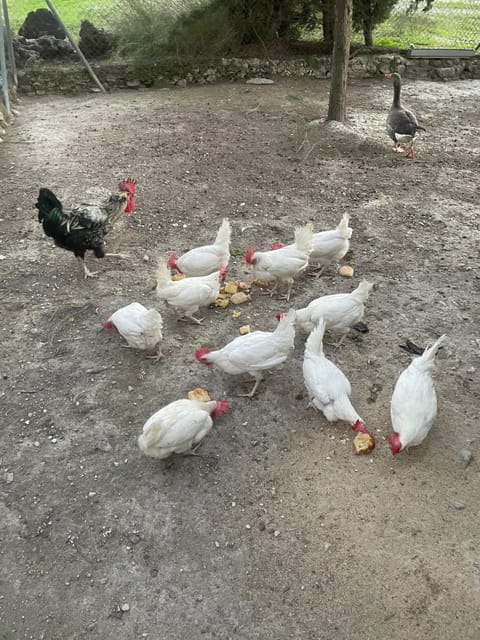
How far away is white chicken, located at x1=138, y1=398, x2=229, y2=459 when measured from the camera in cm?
359

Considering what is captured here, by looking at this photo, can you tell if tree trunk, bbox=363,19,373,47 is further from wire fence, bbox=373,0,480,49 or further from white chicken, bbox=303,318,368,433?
white chicken, bbox=303,318,368,433

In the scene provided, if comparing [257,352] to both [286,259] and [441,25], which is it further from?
[441,25]

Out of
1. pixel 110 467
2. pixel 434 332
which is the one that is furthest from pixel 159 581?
pixel 434 332

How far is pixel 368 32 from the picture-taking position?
12.9 m

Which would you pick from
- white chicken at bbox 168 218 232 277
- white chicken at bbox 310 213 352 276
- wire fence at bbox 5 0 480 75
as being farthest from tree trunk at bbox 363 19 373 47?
white chicken at bbox 168 218 232 277

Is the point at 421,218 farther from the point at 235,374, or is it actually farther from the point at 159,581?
the point at 159,581

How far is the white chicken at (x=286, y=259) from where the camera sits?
5152 millimetres

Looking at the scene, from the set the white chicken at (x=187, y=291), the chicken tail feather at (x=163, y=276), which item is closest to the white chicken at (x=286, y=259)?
the white chicken at (x=187, y=291)

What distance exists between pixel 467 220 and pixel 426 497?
14.5ft

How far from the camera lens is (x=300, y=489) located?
3639 millimetres

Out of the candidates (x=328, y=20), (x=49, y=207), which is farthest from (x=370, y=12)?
(x=49, y=207)

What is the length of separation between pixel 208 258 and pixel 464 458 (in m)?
2.96

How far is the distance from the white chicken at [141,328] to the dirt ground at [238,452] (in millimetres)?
163

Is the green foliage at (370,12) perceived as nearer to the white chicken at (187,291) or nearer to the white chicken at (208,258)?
the white chicken at (208,258)
